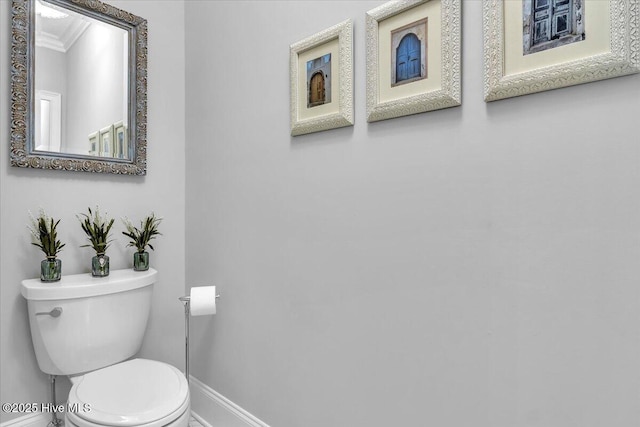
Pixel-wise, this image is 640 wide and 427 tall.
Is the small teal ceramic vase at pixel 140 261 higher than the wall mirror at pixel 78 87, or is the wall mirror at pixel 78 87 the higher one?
the wall mirror at pixel 78 87

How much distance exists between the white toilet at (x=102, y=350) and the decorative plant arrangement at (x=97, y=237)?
42mm

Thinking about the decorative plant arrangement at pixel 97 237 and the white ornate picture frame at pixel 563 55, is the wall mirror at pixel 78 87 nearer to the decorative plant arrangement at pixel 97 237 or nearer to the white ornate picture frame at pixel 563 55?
the decorative plant arrangement at pixel 97 237

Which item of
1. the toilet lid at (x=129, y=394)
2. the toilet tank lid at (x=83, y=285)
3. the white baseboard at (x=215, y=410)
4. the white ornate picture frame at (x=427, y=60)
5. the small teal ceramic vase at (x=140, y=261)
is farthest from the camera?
A: the small teal ceramic vase at (x=140, y=261)

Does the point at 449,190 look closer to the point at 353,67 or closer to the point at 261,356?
the point at 353,67

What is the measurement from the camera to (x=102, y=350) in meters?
1.45

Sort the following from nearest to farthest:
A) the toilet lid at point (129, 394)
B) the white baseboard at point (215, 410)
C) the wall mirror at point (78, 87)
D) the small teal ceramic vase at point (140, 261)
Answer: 1. the toilet lid at point (129, 394)
2. the wall mirror at point (78, 87)
3. the white baseboard at point (215, 410)
4. the small teal ceramic vase at point (140, 261)

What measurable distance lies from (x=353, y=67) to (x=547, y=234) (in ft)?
2.45

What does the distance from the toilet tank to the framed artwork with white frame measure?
1.82 ft

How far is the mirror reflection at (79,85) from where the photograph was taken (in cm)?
151

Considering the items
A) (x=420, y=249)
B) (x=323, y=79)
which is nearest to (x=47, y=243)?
(x=323, y=79)

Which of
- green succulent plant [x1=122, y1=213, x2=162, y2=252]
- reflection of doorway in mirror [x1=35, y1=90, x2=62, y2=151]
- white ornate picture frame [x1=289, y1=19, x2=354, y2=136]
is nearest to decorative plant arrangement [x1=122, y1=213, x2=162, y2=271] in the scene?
green succulent plant [x1=122, y1=213, x2=162, y2=252]

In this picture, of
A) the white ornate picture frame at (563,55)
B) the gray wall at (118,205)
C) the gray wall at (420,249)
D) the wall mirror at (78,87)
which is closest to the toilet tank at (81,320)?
the gray wall at (118,205)

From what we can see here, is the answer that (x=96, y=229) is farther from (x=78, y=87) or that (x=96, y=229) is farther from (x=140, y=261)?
(x=78, y=87)

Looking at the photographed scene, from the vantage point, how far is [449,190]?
0.99 metres
